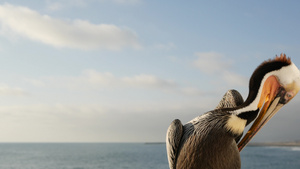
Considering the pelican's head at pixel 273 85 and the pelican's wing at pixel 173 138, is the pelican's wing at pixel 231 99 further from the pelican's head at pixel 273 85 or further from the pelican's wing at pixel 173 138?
the pelican's wing at pixel 173 138

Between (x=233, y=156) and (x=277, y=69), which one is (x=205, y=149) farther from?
(x=277, y=69)

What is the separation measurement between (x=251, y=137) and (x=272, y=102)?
0.66 metres

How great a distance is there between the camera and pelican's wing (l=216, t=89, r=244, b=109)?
5.30 metres

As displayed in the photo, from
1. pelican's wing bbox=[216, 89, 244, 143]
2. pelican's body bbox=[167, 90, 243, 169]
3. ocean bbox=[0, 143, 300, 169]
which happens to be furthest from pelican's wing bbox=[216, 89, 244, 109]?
ocean bbox=[0, 143, 300, 169]

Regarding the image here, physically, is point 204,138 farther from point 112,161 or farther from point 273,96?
point 112,161

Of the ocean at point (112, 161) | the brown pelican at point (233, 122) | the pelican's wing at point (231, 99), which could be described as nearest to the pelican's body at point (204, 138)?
the brown pelican at point (233, 122)

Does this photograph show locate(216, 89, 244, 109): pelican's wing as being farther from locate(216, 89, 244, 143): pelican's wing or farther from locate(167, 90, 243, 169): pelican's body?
locate(167, 90, 243, 169): pelican's body

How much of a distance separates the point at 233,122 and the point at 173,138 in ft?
2.88

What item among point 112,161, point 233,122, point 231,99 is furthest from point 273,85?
point 112,161

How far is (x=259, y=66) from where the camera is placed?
15.1ft

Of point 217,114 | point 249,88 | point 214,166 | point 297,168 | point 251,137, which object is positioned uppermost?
point 249,88

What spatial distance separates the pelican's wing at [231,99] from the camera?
530 centimetres

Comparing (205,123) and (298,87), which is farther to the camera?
(205,123)

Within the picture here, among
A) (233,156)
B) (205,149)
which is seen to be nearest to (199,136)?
(205,149)
